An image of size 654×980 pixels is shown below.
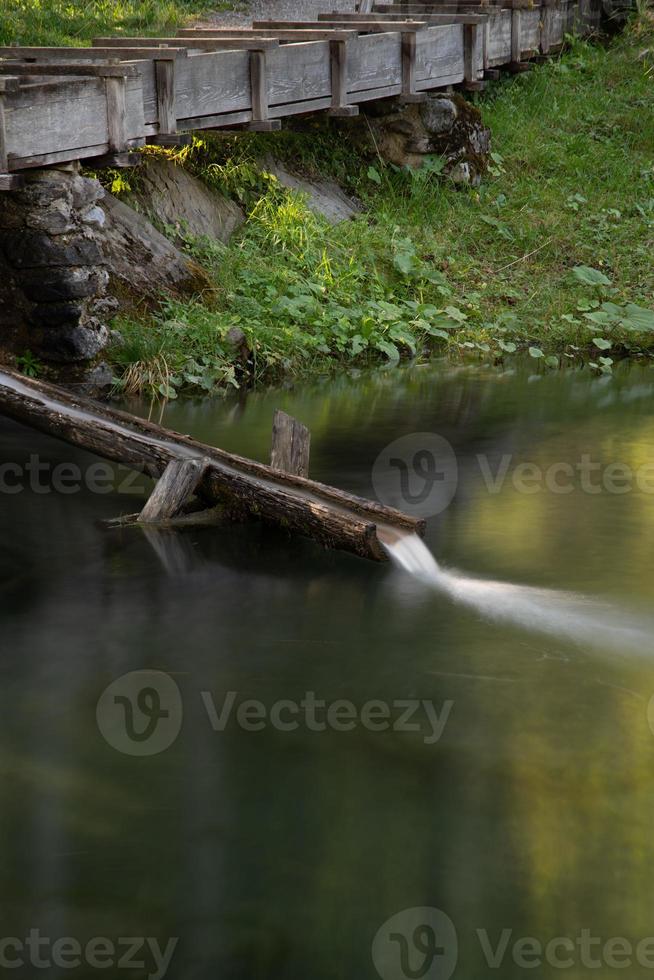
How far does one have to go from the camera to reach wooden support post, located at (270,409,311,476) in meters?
7.14

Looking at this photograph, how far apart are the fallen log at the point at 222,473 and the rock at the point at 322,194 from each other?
5673 mm

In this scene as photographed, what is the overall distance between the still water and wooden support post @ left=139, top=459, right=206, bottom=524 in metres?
0.17

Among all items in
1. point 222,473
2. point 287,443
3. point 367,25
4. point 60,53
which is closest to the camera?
point 222,473

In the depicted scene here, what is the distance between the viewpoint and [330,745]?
14.9 feet

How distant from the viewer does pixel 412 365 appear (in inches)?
445

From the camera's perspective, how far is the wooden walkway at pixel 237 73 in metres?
8.54

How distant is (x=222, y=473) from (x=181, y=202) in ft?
18.7

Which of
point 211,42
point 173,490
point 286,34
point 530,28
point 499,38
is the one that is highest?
point 530,28

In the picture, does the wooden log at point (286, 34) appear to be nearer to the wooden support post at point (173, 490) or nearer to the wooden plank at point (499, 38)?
the wooden plank at point (499, 38)

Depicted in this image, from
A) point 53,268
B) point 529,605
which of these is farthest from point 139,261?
point 529,605

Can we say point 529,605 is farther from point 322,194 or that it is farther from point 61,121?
point 322,194

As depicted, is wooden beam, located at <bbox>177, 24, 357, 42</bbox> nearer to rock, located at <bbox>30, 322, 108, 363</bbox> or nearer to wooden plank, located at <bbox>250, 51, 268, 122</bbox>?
wooden plank, located at <bbox>250, 51, 268, 122</bbox>

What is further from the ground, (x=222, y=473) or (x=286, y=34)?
(x=286, y=34)

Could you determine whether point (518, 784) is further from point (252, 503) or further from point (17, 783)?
point (252, 503)
